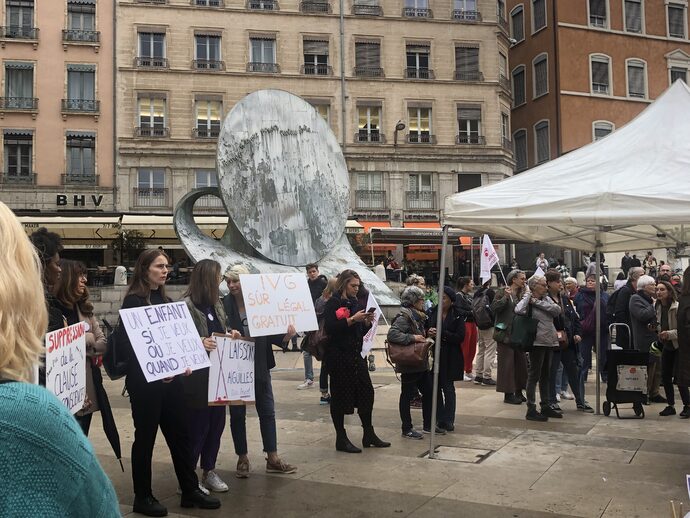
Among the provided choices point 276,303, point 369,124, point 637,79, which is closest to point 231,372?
point 276,303

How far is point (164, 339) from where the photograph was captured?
4.43 m

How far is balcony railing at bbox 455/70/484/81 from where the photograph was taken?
37719mm

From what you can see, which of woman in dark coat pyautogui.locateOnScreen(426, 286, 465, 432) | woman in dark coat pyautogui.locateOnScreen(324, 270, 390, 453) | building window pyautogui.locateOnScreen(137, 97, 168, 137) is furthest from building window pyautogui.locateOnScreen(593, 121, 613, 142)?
woman in dark coat pyautogui.locateOnScreen(324, 270, 390, 453)

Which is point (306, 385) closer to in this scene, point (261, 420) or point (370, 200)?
A: point (261, 420)

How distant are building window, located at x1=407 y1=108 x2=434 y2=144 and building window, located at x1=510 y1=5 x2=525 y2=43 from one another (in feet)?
32.7

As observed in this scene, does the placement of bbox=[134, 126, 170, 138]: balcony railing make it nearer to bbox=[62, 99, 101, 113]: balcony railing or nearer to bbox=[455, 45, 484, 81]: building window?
bbox=[62, 99, 101, 113]: balcony railing

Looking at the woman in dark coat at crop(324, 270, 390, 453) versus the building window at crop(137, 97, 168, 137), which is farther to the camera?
the building window at crop(137, 97, 168, 137)

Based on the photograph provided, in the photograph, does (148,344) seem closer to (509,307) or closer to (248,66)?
(509,307)

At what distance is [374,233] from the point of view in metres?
30.5

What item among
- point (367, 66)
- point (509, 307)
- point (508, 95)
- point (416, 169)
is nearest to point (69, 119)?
point (367, 66)

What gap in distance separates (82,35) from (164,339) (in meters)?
35.3

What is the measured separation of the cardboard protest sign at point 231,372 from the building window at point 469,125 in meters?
34.0

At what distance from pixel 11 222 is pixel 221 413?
13.9ft

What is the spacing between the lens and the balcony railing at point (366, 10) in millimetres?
36875
